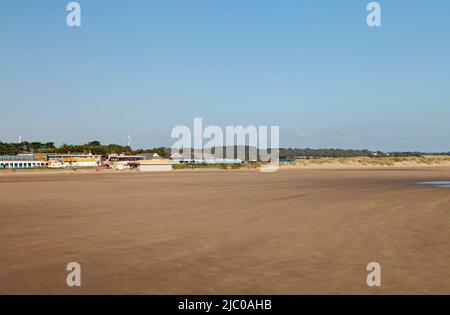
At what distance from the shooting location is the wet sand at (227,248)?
24.4 ft

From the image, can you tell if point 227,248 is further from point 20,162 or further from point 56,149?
point 56,149

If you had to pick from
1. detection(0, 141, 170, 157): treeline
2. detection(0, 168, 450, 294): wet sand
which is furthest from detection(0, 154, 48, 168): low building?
detection(0, 168, 450, 294): wet sand

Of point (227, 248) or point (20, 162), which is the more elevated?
point (227, 248)

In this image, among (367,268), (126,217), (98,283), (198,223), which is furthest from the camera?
(126,217)

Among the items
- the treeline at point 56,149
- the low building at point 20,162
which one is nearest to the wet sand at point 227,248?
the low building at point 20,162

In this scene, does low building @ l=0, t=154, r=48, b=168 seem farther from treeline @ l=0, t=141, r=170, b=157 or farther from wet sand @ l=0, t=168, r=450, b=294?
wet sand @ l=0, t=168, r=450, b=294

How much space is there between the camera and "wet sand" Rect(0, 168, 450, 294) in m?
7.45

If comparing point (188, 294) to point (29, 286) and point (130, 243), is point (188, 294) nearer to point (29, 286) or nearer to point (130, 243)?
point (29, 286)

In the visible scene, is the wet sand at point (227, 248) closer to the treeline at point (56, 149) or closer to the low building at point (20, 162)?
the low building at point (20, 162)

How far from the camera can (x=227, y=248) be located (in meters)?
10.3

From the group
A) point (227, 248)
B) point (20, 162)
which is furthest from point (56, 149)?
point (227, 248)

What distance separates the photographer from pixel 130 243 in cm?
1095
